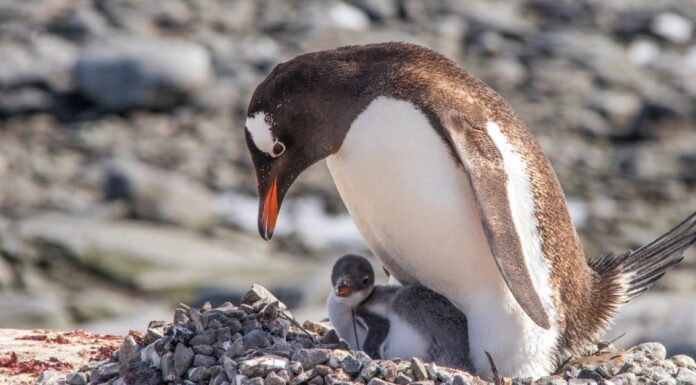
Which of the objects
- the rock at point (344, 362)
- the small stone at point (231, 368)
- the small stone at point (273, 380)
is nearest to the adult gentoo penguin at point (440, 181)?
the rock at point (344, 362)

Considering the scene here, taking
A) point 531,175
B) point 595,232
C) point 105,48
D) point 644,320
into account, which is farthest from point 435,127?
point 105,48

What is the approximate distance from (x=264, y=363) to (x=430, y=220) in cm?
90

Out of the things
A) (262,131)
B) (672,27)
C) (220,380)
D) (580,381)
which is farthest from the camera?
(672,27)

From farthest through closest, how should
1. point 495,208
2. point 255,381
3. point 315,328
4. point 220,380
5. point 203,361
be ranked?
point 315,328
point 495,208
point 203,361
point 220,380
point 255,381

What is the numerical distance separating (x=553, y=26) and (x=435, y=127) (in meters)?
14.9

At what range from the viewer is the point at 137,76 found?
15781 mm

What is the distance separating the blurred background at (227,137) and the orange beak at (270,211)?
3898 millimetres

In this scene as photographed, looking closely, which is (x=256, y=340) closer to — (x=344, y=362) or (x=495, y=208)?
(x=344, y=362)

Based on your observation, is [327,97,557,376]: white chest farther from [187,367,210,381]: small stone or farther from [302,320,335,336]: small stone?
[187,367,210,381]: small stone

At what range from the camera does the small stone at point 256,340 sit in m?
4.60

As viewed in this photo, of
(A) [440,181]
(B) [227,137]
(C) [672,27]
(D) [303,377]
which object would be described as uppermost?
(C) [672,27]

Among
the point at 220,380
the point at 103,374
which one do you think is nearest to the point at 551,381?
the point at 220,380

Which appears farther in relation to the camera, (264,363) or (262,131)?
(262,131)

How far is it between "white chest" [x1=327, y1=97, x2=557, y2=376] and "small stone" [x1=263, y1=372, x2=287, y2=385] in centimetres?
90
